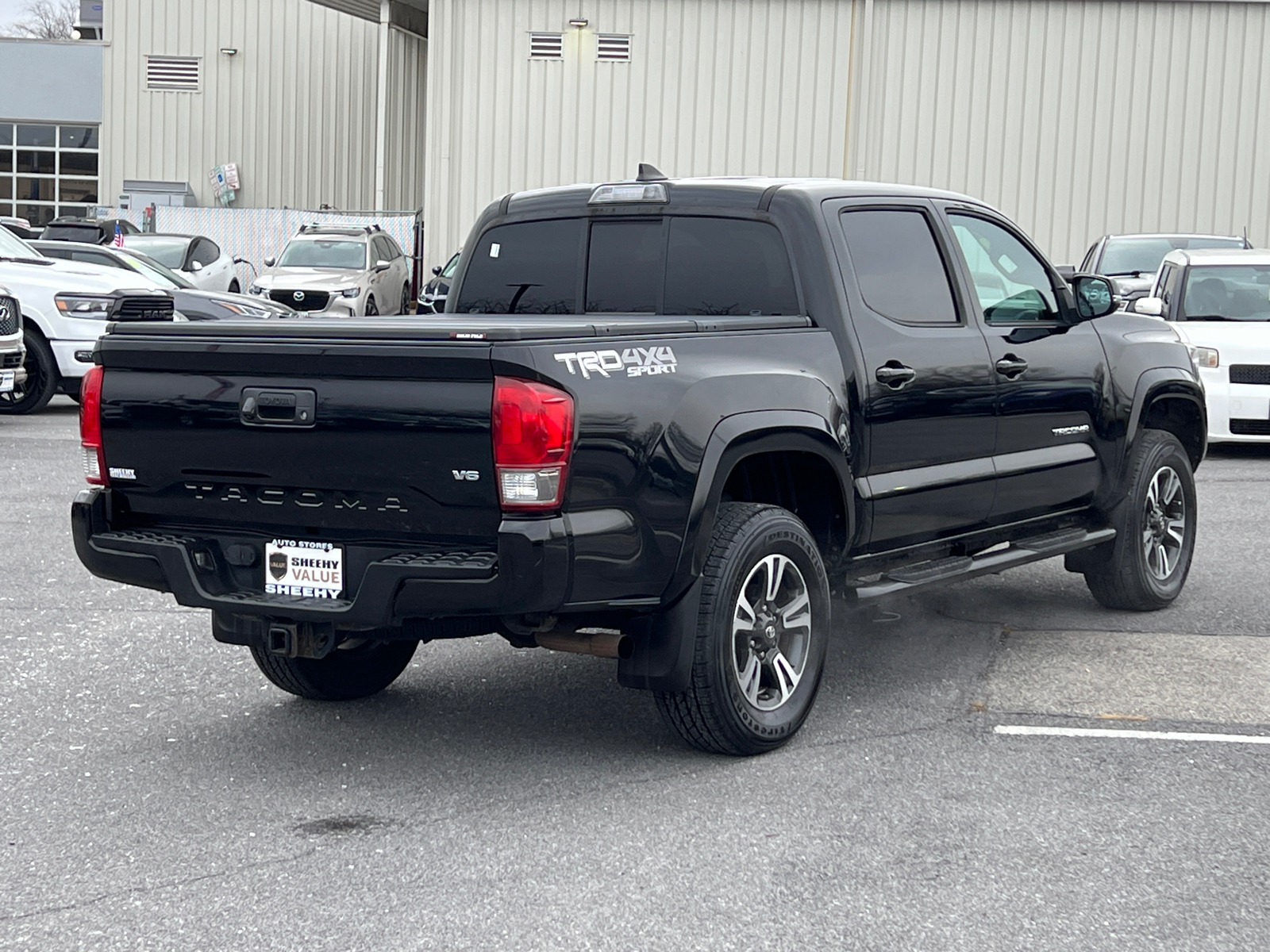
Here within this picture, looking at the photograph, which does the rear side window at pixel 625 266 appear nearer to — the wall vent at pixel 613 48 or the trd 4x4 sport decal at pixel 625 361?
the trd 4x4 sport decal at pixel 625 361

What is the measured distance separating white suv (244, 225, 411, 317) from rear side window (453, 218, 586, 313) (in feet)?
57.7

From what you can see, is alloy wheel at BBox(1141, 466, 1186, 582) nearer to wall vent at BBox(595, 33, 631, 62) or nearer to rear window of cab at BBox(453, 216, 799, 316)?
rear window of cab at BBox(453, 216, 799, 316)

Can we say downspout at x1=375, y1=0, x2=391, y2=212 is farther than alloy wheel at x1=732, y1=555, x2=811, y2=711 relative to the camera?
Yes

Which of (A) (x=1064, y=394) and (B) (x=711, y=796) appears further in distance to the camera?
(A) (x=1064, y=394)

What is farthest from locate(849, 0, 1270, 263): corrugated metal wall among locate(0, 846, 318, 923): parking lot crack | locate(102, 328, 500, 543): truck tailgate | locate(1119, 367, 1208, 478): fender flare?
locate(0, 846, 318, 923): parking lot crack

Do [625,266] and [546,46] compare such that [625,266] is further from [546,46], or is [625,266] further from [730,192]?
[546,46]

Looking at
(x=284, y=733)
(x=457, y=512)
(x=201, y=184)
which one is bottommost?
(x=284, y=733)

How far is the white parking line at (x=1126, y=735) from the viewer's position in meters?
5.47

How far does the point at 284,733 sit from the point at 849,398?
225 cm

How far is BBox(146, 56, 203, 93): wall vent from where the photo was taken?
36.9 m

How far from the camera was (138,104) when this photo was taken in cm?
3694

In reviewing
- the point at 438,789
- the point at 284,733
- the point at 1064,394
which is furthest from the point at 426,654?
the point at 1064,394

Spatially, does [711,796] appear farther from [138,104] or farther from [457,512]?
[138,104]

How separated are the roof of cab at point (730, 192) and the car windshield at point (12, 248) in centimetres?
1120
